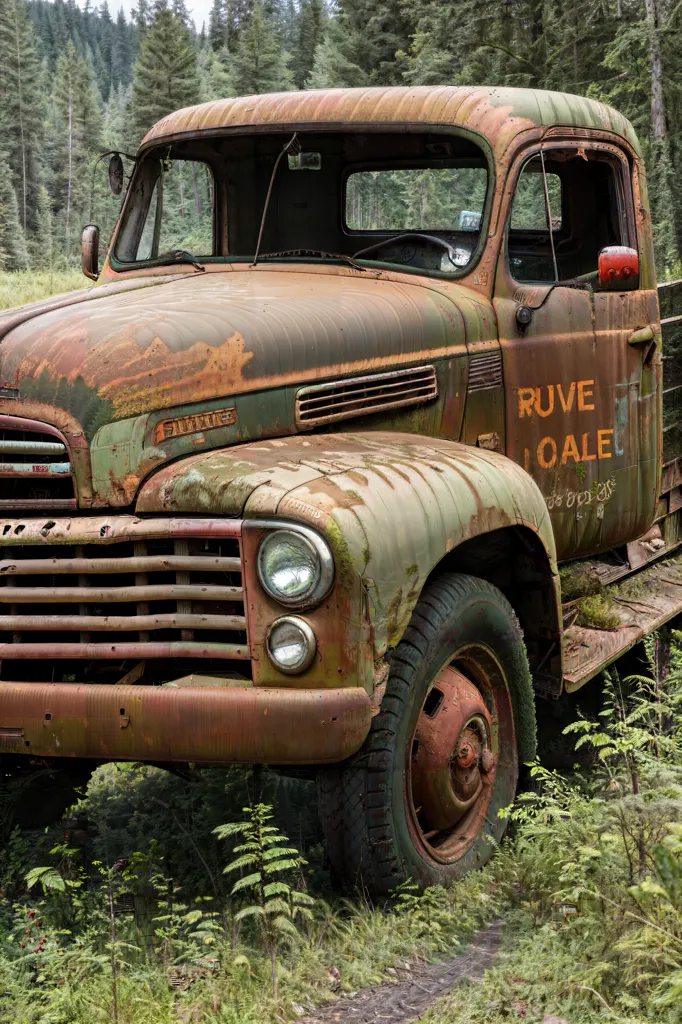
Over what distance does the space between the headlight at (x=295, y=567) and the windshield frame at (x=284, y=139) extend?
1986 millimetres

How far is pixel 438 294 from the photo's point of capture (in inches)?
185

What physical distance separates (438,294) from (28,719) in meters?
2.26

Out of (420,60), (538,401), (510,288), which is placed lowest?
(538,401)

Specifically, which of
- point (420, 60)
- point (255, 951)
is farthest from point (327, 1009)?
point (420, 60)

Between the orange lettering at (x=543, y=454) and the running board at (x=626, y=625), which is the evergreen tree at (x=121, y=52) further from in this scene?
the orange lettering at (x=543, y=454)

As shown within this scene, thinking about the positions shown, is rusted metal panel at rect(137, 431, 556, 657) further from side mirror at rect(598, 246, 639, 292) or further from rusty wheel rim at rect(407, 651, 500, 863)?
side mirror at rect(598, 246, 639, 292)

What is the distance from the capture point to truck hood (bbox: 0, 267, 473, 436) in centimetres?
361

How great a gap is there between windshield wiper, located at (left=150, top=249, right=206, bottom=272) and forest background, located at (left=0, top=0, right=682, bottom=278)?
0.68 meters

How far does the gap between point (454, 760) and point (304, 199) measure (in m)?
2.67

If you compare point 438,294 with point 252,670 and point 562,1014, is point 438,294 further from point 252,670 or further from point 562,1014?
point 562,1014

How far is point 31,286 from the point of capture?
1135 inches

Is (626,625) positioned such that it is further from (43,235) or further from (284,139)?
(43,235)

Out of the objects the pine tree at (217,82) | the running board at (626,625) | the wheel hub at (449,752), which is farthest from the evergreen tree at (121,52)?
the wheel hub at (449,752)

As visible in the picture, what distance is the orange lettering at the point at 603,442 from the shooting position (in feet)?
18.0
